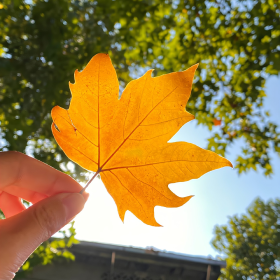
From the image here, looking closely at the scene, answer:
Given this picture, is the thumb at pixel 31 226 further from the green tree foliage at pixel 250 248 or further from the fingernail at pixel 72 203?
the green tree foliage at pixel 250 248

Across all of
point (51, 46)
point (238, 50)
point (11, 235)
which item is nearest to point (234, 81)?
point (238, 50)

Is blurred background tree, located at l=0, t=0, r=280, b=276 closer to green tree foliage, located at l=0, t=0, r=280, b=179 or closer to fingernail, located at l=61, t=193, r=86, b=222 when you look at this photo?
green tree foliage, located at l=0, t=0, r=280, b=179

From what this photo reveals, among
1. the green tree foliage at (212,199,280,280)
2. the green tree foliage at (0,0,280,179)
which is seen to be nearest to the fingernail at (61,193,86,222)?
the green tree foliage at (0,0,280,179)

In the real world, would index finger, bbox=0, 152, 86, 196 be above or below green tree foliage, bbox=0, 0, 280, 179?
below

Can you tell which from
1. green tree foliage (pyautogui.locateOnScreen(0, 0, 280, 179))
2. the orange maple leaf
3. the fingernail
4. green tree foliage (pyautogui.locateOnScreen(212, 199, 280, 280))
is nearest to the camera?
the orange maple leaf

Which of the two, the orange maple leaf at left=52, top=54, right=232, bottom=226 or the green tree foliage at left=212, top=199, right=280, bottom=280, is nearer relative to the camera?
the orange maple leaf at left=52, top=54, right=232, bottom=226

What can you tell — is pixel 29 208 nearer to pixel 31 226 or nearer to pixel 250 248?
pixel 31 226

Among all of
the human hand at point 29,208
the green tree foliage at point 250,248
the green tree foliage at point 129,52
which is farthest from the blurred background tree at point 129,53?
the green tree foliage at point 250,248

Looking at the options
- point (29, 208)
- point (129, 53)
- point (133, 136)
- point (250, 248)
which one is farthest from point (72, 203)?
point (250, 248)
